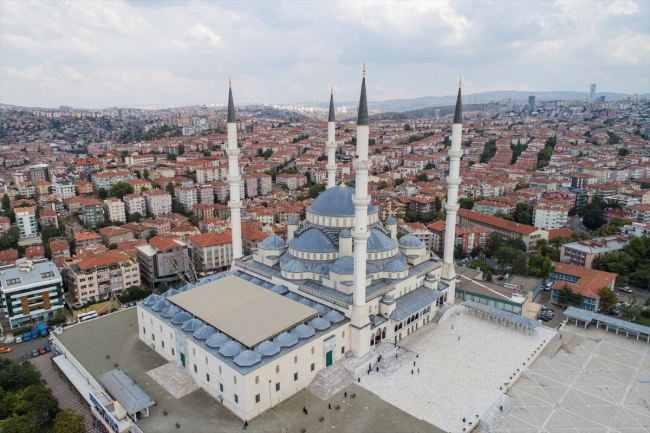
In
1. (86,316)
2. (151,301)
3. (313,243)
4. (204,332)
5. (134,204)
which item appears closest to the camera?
(204,332)

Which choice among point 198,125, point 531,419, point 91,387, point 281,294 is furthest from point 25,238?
point 198,125

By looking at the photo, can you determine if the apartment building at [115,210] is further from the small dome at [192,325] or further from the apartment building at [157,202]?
the small dome at [192,325]

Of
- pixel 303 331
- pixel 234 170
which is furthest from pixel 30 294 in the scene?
pixel 303 331

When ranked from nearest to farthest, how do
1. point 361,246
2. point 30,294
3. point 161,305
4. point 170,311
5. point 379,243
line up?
point 361,246
point 170,311
point 161,305
point 379,243
point 30,294

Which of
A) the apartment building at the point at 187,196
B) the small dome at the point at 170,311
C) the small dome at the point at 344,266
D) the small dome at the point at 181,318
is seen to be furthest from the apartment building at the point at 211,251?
the apartment building at the point at 187,196

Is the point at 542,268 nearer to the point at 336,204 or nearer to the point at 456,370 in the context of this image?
the point at 456,370

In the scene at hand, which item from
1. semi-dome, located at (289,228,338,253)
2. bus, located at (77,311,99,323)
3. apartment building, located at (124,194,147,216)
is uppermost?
semi-dome, located at (289,228,338,253)

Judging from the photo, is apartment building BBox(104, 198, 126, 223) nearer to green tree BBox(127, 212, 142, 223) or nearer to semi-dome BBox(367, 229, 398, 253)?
green tree BBox(127, 212, 142, 223)

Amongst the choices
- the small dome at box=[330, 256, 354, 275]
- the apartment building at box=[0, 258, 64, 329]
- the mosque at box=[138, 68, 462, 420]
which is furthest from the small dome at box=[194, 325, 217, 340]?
the apartment building at box=[0, 258, 64, 329]
